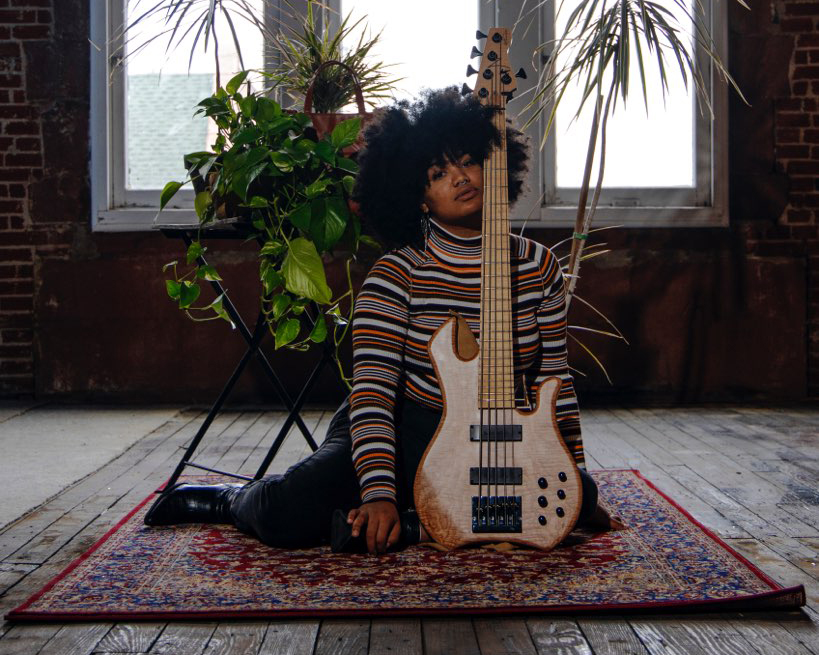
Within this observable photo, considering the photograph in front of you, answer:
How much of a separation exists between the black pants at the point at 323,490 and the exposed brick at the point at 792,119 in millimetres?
3119

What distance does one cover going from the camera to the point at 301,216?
2209 millimetres

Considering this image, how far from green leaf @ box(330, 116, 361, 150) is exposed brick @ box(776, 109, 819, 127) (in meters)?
3.06

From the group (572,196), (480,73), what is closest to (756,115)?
(572,196)

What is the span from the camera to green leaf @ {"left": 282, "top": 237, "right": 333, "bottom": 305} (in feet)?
7.10

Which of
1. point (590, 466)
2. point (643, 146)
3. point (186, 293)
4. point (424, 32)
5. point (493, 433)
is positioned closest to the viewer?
point (493, 433)

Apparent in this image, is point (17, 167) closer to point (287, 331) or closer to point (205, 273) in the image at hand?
point (205, 273)

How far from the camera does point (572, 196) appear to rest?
4656 mm

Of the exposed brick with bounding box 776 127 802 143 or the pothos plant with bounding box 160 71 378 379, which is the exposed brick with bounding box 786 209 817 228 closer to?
the exposed brick with bounding box 776 127 802 143

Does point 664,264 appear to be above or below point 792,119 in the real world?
below

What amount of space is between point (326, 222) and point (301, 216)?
0.06m

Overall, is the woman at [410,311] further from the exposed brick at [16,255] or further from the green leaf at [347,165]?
the exposed brick at [16,255]

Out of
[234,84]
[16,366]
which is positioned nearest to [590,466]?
[234,84]

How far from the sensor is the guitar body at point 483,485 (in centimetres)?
197

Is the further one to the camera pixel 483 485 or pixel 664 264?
pixel 664 264
